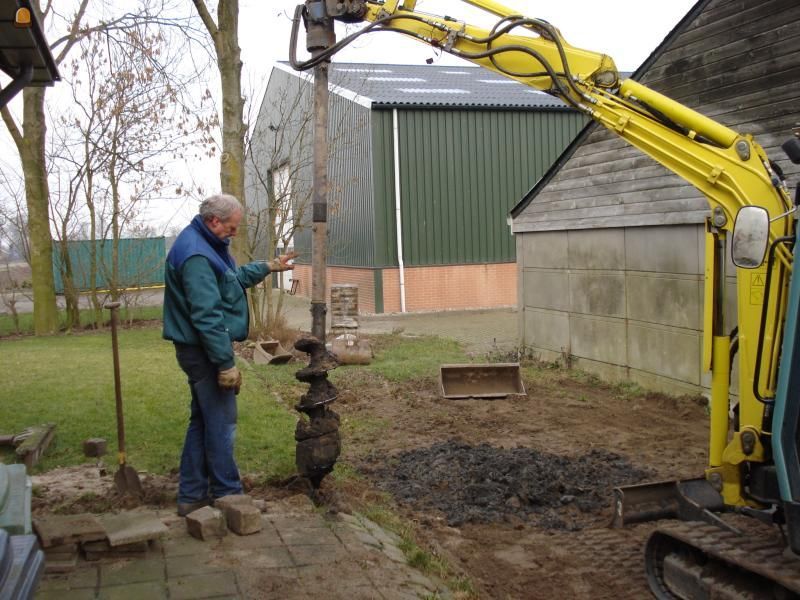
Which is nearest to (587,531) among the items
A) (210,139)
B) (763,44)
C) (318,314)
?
(318,314)

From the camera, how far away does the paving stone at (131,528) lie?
4438 millimetres

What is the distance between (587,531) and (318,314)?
8.12 ft

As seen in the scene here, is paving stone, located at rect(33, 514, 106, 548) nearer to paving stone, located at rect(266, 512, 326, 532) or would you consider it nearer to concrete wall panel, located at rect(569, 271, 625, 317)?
paving stone, located at rect(266, 512, 326, 532)

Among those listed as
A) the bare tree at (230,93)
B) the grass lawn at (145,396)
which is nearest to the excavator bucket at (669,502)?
the grass lawn at (145,396)

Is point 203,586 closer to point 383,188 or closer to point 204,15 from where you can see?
point 204,15

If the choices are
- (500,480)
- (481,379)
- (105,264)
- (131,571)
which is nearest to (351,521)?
(131,571)

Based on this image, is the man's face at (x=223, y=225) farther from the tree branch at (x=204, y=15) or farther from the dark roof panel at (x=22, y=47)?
the tree branch at (x=204, y=15)

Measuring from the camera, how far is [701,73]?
9.88 metres

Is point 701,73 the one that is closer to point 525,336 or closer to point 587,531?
point 525,336

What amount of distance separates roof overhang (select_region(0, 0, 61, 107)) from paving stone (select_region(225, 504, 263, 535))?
2.60 m

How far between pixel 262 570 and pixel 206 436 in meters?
1.21

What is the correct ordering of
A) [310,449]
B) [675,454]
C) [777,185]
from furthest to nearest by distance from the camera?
[675,454]
[310,449]
[777,185]

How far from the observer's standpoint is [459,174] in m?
23.6

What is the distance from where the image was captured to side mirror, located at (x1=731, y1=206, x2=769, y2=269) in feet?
14.0
